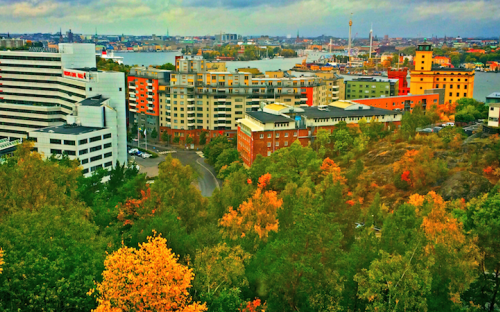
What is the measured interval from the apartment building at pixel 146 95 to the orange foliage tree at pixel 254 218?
24.2 m

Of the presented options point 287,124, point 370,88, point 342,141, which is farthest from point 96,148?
point 370,88

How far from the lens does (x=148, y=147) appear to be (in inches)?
1501

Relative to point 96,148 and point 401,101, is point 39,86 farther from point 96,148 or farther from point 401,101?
point 401,101

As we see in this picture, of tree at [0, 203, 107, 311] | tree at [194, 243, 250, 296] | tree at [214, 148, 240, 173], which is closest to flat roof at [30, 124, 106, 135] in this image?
tree at [214, 148, 240, 173]

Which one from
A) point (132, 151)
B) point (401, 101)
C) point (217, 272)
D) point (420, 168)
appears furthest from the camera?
point (401, 101)

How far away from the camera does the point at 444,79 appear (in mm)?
44250

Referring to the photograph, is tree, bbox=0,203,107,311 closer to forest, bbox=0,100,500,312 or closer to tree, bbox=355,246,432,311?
forest, bbox=0,100,500,312

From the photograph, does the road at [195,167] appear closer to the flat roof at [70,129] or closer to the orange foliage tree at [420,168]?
the flat roof at [70,129]

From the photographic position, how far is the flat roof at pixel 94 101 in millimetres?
26906

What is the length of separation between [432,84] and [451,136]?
20.2 meters

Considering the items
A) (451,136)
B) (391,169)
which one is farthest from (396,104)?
(391,169)

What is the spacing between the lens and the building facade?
47.4 metres

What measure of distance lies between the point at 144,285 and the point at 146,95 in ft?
111

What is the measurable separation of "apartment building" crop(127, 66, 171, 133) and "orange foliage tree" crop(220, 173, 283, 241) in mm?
24160
